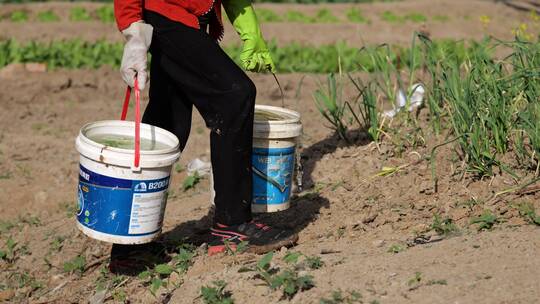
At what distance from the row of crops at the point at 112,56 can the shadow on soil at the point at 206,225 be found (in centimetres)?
341

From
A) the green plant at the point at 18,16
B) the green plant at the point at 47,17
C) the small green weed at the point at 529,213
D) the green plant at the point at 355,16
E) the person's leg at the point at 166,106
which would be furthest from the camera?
the green plant at the point at 355,16

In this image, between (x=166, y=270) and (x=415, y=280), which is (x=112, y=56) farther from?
(x=415, y=280)

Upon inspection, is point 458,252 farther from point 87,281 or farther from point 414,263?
point 87,281

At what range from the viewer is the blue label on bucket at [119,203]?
3.55 m

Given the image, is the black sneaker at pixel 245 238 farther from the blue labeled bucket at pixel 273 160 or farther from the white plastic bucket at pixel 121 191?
the white plastic bucket at pixel 121 191

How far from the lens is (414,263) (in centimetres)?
345

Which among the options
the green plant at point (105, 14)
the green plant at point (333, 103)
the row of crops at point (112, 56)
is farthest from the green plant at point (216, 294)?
the green plant at point (105, 14)

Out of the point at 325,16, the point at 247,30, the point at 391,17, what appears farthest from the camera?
the point at 391,17

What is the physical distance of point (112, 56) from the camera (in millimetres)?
8422

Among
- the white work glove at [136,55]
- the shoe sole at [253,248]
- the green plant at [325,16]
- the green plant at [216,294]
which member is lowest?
the green plant at [325,16]

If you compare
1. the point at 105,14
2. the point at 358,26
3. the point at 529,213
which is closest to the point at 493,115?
the point at 529,213

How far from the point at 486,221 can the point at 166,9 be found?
5.30 feet

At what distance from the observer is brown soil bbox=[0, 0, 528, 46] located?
9875 millimetres

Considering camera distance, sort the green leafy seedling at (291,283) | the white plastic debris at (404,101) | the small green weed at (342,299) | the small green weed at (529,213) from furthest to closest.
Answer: the white plastic debris at (404,101) < the small green weed at (529,213) < the green leafy seedling at (291,283) < the small green weed at (342,299)
